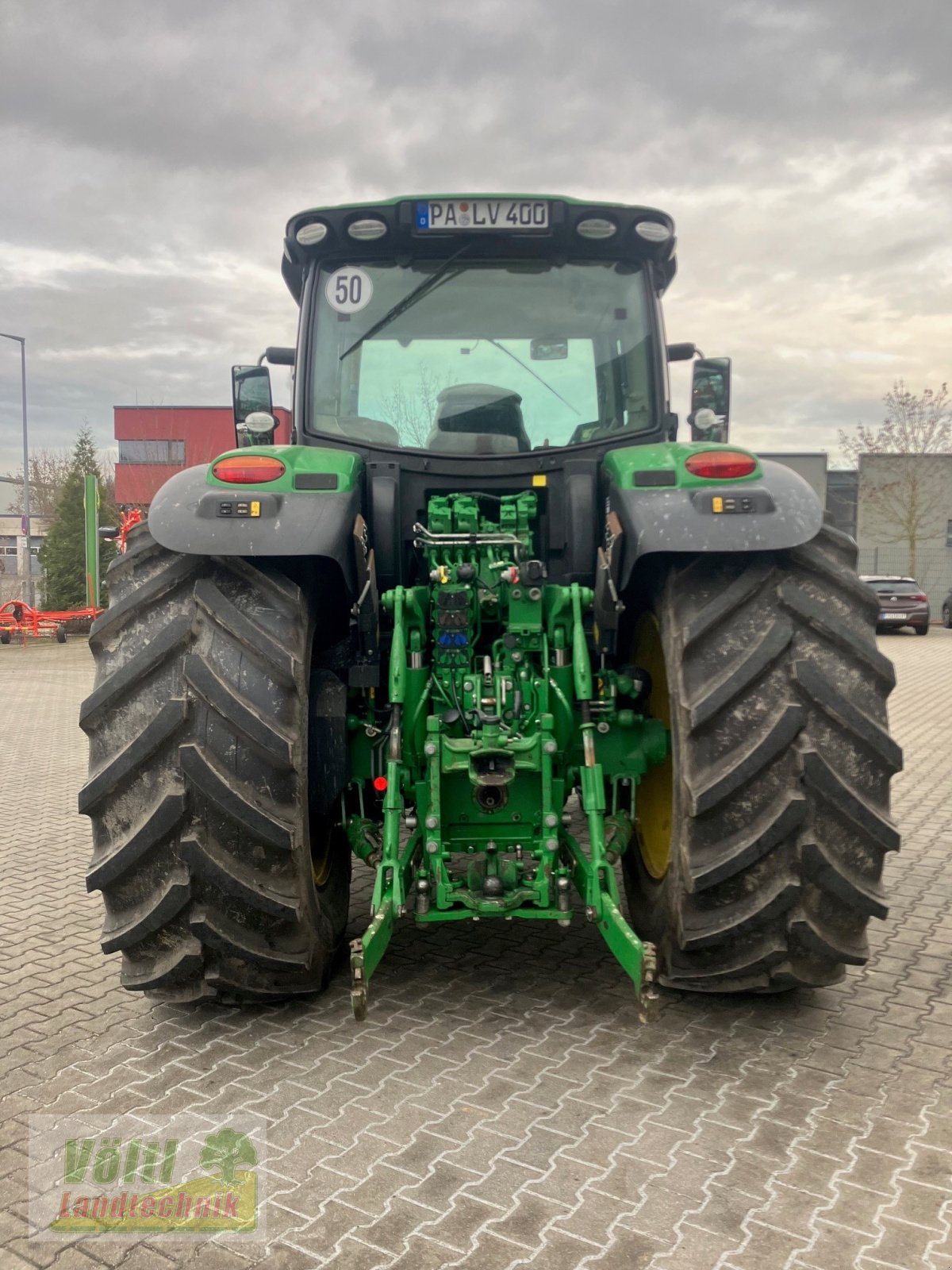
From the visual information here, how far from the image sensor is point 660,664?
4.08m

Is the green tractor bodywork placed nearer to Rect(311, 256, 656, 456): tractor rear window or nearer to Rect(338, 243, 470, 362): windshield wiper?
Rect(311, 256, 656, 456): tractor rear window

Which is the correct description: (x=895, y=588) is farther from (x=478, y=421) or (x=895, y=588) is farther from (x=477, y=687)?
(x=477, y=687)

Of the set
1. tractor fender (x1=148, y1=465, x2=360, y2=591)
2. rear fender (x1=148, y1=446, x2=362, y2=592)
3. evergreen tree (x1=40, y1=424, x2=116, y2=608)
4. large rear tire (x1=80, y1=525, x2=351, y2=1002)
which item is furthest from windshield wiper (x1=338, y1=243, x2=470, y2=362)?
evergreen tree (x1=40, y1=424, x2=116, y2=608)

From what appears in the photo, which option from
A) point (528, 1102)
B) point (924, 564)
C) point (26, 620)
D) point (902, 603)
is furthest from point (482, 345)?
point (924, 564)

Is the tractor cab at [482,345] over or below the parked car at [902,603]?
over

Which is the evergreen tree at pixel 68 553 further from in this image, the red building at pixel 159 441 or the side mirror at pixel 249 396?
the side mirror at pixel 249 396

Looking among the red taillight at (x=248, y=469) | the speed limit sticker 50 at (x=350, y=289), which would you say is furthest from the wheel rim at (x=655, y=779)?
the speed limit sticker 50 at (x=350, y=289)

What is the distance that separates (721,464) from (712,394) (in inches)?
56.3

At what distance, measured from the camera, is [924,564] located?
3991cm

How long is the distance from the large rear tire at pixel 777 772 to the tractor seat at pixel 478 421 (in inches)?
48.0

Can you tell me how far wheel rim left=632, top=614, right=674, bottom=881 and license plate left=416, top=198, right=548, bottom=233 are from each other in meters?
1.63

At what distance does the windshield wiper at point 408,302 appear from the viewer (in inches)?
171

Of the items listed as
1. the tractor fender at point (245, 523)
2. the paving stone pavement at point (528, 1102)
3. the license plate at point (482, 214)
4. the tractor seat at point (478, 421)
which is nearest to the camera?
the paving stone pavement at point (528, 1102)

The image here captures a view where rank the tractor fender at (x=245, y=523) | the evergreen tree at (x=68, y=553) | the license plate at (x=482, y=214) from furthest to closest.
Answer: the evergreen tree at (x=68, y=553) < the license plate at (x=482, y=214) < the tractor fender at (x=245, y=523)
